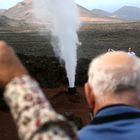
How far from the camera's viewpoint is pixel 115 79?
7.79 feet

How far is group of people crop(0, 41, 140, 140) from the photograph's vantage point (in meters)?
1.61

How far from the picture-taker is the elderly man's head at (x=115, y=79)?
7.80ft

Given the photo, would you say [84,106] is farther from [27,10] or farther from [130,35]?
[27,10]

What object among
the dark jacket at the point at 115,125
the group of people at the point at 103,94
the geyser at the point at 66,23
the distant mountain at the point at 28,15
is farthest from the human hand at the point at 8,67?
the distant mountain at the point at 28,15

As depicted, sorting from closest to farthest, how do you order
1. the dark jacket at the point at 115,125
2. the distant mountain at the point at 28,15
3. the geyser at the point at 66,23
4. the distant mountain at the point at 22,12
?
1. the dark jacket at the point at 115,125
2. the geyser at the point at 66,23
3. the distant mountain at the point at 28,15
4. the distant mountain at the point at 22,12

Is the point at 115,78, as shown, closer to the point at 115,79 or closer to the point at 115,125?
the point at 115,79

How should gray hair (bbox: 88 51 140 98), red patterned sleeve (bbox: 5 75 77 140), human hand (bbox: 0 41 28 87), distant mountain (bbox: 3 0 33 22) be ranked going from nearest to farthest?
1. red patterned sleeve (bbox: 5 75 77 140)
2. human hand (bbox: 0 41 28 87)
3. gray hair (bbox: 88 51 140 98)
4. distant mountain (bbox: 3 0 33 22)

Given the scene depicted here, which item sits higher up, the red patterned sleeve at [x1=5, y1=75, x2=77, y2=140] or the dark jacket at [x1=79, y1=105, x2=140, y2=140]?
the red patterned sleeve at [x1=5, y1=75, x2=77, y2=140]

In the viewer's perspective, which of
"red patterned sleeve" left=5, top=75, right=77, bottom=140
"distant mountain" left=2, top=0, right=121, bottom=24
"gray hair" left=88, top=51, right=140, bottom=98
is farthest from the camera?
"distant mountain" left=2, top=0, right=121, bottom=24

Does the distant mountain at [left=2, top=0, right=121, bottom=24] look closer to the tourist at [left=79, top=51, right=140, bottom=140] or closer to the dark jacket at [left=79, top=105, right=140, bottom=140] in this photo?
the tourist at [left=79, top=51, right=140, bottom=140]

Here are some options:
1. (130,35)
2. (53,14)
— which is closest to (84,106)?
(53,14)

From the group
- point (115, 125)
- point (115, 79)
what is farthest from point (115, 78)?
Answer: point (115, 125)

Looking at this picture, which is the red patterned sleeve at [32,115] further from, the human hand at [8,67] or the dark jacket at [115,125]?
the dark jacket at [115,125]

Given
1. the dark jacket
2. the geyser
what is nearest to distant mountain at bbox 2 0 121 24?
the geyser
